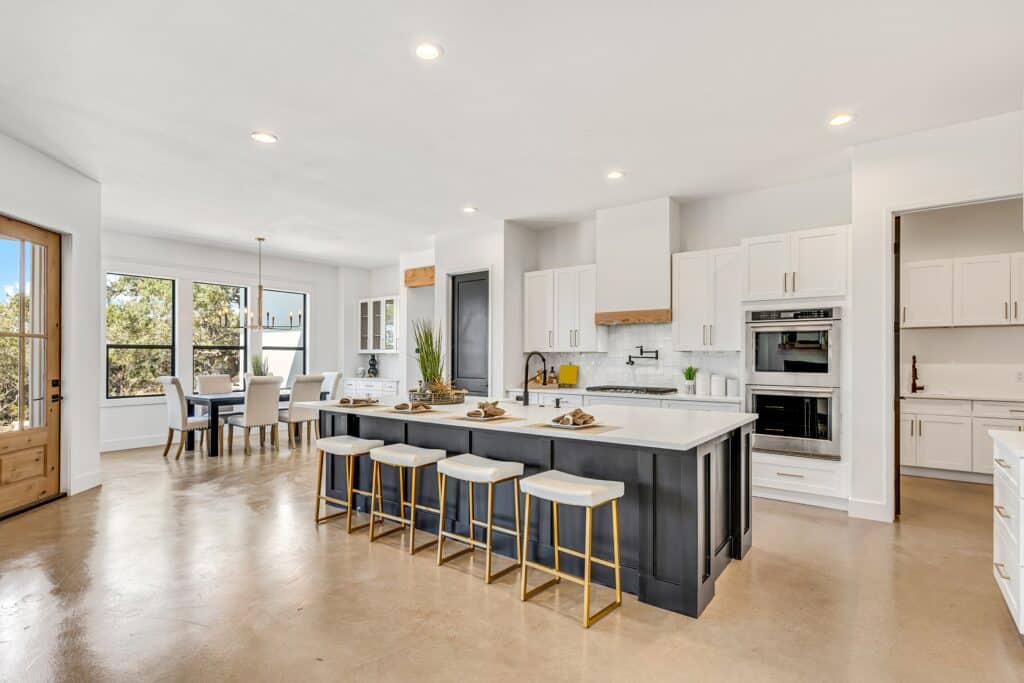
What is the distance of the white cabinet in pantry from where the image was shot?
498cm

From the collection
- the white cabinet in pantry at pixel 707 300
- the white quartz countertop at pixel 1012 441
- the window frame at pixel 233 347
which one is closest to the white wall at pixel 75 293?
the window frame at pixel 233 347

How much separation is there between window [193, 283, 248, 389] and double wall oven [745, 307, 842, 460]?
21.4ft

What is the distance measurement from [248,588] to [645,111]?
142 inches

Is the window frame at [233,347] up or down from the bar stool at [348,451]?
up

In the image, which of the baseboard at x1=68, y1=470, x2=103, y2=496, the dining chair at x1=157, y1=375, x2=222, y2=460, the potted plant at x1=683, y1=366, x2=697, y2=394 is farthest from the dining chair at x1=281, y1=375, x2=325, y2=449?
the potted plant at x1=683, y1=366, x2=697, y2=394

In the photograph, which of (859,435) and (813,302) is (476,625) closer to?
(859,435)

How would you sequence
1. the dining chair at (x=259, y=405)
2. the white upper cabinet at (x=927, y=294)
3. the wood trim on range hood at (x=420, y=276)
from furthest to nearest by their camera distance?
the wood trim on range hood at (x=420, y=276), the dining chair at (x=259, y=405), the white upper cabinet at (x=927, y=294)

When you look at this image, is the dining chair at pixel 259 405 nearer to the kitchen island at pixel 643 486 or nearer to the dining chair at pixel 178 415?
the dining chair at pixel 178 415

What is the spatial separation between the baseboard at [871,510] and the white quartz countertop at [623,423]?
151 cm

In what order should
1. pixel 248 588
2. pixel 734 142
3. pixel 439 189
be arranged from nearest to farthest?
1. pixel 248 588
2. pixel 734 142
3. pixel 439 189

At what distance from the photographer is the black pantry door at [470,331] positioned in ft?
21.4

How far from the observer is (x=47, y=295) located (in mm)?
4391

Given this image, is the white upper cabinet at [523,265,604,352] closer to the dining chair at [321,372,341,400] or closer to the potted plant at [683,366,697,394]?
the potted plant at [683,366,697,394]

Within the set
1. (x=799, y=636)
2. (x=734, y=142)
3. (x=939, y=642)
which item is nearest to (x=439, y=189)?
(x=734, y=142)
